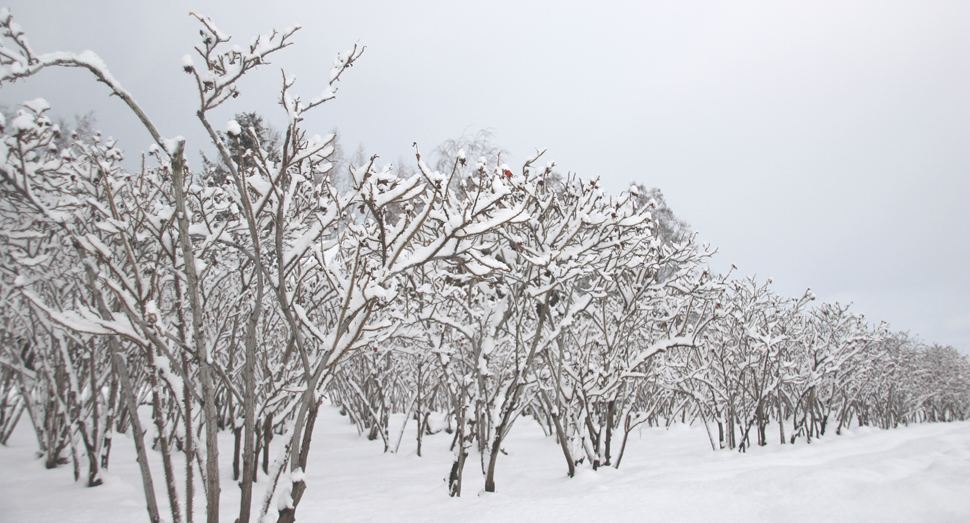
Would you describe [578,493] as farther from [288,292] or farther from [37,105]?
[37,105]

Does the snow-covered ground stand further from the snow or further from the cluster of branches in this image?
the snow

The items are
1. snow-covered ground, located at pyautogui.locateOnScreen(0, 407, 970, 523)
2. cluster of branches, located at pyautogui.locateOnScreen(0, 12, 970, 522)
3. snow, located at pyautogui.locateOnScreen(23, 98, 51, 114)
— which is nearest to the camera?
cluster of branches, located at pyautogui.locateOnScreen(0, 12, 970, 522)

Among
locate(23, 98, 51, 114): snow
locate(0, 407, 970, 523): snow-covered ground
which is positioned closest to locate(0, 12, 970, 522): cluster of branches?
locate(23, 98, 51, 114): snow

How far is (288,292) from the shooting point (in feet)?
8.59

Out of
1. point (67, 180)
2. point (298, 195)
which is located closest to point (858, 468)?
point (298, 195)

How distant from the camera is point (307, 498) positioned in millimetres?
4176

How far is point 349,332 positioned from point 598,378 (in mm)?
3249

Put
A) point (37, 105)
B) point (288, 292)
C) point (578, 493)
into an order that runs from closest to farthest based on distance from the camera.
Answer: point (37, 105) → point (288, 292) → point (578, 493)

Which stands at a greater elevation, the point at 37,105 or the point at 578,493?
the point at 37,105

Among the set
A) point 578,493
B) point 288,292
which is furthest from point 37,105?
point 578,493

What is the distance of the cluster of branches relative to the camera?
201 cm

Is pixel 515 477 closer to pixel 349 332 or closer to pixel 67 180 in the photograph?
pixel 349 332

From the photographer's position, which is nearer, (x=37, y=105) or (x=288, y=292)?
(x=37, y=105)

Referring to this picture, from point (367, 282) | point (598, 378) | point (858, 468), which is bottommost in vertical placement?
point (858, 468)
